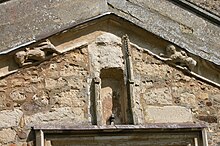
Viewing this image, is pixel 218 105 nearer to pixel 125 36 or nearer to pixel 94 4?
Result: pixel 125 36

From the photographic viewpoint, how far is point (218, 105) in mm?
4723

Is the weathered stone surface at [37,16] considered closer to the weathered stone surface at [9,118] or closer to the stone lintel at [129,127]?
the weathered stone surface at [9,118]

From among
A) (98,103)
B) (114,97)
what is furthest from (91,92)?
(114,97)

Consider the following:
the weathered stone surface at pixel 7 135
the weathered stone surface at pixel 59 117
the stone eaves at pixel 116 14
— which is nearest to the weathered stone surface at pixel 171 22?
the stone eaves at pixel 116 14

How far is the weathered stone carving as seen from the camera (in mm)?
4406

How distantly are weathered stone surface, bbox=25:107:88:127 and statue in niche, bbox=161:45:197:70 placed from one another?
2.67 feet

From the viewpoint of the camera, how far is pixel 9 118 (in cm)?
430

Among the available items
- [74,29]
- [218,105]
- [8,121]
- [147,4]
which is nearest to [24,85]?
[8,121]

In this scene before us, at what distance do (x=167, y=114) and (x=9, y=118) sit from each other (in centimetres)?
116

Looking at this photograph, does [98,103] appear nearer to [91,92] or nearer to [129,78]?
[91,92]

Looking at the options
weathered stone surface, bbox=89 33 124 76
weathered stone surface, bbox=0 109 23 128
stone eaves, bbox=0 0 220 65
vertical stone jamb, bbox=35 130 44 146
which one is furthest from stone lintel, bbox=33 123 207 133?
stone eaves, bbox=0 0 220 65

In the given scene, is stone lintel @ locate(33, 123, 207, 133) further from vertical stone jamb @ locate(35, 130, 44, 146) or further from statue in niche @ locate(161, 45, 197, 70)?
statue in niche @ locate(161, 45, 197, 70)

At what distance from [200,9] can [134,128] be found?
117 cm

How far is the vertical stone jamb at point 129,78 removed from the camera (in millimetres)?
4512
